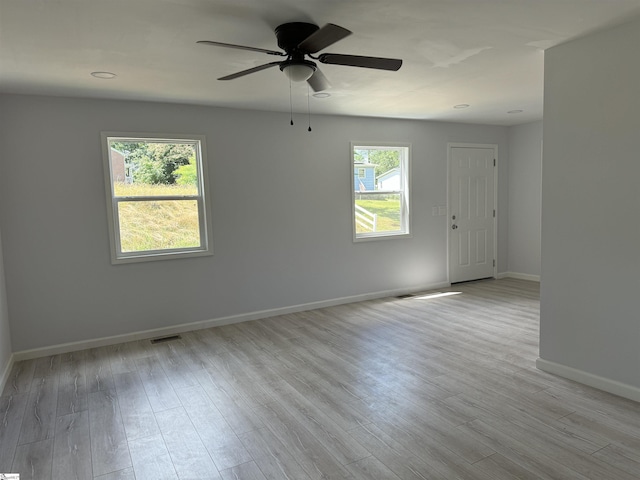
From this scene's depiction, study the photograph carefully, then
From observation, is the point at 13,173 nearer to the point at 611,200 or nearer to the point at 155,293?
the point at 155,293

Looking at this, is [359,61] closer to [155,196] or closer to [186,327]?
[155,196]

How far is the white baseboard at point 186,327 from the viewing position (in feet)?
13.0

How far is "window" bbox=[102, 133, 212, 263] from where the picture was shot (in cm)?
422

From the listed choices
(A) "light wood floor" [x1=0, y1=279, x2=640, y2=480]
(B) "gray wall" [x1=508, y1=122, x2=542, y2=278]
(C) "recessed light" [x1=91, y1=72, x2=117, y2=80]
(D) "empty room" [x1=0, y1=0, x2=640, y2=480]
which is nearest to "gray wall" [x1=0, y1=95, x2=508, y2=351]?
A: (D) "empty room" [x1=0, y1=0, x2=640, y2=480]

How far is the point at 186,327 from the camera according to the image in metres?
4.56

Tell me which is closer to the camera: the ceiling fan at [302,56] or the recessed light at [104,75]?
the ceiling fan at [302,56]

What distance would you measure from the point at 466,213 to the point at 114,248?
5056mm

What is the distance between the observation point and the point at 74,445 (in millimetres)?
2447

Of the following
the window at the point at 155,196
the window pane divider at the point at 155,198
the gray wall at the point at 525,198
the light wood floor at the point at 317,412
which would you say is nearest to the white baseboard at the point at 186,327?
the light wood floor at the point at 317,412

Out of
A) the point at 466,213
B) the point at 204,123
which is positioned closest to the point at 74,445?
the point at 204,123

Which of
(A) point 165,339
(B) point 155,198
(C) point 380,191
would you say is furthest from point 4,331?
(C) point 380,191

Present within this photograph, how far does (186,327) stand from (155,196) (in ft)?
4.88

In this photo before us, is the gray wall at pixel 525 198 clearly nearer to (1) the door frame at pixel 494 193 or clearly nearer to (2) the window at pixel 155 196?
(1) the door frame at pixel 494 193

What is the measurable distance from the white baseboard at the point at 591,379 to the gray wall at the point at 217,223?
277 centimetres
